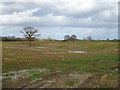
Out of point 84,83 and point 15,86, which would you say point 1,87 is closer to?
point 15,86

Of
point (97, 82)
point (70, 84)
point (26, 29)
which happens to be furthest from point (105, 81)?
point (26, 29)

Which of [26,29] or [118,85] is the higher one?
[26,29]

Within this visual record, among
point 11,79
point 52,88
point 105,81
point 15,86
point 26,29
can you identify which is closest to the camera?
point 52,88

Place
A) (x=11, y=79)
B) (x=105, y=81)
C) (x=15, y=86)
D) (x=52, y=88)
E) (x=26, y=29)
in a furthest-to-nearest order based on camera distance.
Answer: (x=26, y=29)
(x=11, y=79)
(x=105, y=81)
(x=15, y=86)
(x=52, y=88)

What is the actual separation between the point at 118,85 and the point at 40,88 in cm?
672

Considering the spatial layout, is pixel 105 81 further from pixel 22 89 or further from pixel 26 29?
pixel 26 29

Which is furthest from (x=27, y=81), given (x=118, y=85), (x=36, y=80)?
(x=118, y=85)

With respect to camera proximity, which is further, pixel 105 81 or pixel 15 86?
pixel 105 81

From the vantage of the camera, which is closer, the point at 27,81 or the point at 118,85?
the point at 118,85

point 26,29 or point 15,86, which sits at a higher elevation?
point 26,29

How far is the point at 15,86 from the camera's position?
15273mm

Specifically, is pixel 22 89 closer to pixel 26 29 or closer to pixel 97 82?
pixel 97 82

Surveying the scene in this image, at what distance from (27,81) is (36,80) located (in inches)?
35.3

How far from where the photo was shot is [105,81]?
1631cm
